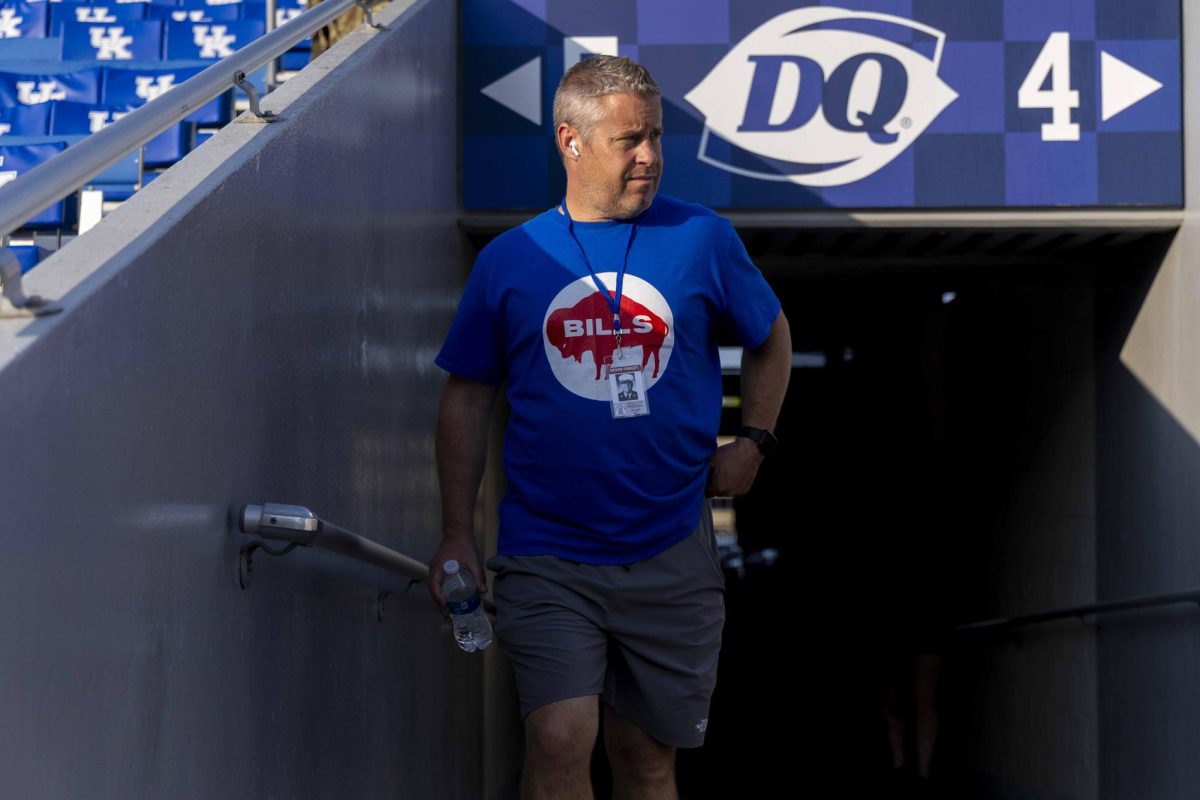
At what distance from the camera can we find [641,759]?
265 cm

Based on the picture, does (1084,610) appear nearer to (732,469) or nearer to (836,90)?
(836,90)

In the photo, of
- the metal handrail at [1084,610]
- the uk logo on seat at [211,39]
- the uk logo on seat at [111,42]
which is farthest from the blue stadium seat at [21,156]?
the metal handrail at [1084,610]

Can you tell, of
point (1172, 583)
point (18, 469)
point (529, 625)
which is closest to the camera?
Answer: point (18, 469)

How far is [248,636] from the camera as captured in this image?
2121 mm

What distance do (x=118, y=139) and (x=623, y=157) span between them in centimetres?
109

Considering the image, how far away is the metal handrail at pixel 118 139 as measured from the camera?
55.7 inches

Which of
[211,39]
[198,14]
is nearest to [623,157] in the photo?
[211,39]

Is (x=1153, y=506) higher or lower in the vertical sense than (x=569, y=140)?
lower

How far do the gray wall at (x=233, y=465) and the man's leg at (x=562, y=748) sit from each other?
387mm

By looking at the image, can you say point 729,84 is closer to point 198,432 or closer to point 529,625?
point 529,625

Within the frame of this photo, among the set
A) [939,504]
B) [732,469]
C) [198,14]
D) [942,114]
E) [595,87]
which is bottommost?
[939,504]

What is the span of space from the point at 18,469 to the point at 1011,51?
12.0ft

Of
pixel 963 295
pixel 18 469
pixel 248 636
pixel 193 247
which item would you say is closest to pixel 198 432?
pixel 193 247

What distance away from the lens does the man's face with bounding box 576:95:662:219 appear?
8.48 ft
